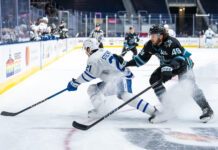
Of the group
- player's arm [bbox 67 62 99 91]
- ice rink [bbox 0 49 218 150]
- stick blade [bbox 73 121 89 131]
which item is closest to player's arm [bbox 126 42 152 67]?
player's arm [bbox 67 62 99 91]

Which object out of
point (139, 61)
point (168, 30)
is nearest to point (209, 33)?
point (168, 30)

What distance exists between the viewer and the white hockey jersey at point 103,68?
4539 millimetres

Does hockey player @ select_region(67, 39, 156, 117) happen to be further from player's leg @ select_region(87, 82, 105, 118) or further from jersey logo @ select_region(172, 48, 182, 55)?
jersey logo @ select_region(172, 48, 182, 55)

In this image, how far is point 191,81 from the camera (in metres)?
4.77

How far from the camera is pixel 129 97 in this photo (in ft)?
15.2

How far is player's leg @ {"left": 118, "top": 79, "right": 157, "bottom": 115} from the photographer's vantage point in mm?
4648

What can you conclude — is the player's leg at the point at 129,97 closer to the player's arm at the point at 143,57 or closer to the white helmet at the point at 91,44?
the player's arm at the point at 143,57

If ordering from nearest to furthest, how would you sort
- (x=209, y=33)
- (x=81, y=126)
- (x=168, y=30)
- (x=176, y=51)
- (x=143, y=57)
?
(x=81, y=126)
(x=176, y=51)
(x=143, y=57)
(x=168, y=30)
(x=209, y=33)

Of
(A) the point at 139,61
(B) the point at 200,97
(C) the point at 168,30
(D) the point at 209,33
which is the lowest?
(B) the point at 200,97

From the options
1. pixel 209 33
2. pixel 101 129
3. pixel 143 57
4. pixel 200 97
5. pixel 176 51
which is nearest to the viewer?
pixel 101 129

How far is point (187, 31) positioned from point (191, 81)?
2116 centimetres

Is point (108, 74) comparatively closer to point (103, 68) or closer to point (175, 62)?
point (103, 68)

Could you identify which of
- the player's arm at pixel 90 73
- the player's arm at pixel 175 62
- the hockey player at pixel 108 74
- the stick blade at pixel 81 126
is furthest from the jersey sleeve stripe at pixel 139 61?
the stick blade at pixel 81 126

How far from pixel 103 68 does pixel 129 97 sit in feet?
1.27
